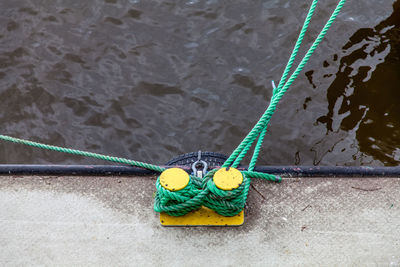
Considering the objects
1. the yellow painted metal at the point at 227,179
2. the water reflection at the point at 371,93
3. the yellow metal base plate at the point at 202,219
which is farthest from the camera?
the water reflection at the point at 371,93

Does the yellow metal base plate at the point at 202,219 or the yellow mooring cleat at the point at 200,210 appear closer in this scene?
the yellow mooring cleat at the point at 200,210

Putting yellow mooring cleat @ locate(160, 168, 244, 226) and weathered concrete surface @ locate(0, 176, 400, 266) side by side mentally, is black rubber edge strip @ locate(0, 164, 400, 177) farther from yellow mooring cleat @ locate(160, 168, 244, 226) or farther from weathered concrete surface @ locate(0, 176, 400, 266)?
yellow mooring cleat @ locate(160, 168, 244, 226)

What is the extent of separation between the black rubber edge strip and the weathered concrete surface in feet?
0.11

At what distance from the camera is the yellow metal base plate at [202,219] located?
2045 mm

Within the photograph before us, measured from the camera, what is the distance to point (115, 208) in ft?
7.07

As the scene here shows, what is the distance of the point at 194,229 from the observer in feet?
6.72

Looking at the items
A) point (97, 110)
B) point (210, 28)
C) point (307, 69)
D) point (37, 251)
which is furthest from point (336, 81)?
point (37, 251)

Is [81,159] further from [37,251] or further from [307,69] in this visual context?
[307,69]

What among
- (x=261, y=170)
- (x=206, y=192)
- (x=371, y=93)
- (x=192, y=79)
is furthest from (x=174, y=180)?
(x=371, y=93)

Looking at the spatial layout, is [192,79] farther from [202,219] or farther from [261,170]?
[202,219]

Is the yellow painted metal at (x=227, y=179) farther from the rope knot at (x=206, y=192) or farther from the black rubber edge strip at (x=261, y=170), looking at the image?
the black rubber edge strip at (x=261, y=170)

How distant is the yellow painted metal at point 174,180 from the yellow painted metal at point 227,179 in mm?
148

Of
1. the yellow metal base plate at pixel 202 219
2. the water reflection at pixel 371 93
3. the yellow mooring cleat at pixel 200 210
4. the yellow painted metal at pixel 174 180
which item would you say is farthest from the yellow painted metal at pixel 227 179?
the water reflection at pixel 371 93

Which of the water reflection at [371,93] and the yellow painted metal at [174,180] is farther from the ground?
the yellow painted metal at [174,180]
